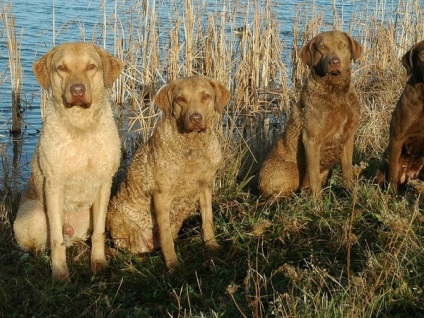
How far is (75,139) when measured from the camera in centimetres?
510

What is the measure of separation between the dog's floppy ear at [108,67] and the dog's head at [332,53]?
6.84ft

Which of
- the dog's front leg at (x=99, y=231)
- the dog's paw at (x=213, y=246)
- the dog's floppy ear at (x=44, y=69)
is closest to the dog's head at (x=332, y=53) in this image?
the dog's paw at (x=213, y=246)

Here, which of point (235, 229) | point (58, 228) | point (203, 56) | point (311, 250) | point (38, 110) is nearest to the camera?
point (311, 250)

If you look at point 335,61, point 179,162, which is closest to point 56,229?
point 179,162

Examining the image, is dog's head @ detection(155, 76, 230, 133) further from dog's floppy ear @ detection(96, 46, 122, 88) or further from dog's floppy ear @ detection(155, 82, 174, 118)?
dog's floppy ear @ detection(96, 46, 122, 88)

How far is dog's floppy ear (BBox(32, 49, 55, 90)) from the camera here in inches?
199

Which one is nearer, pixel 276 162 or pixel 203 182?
pixel 203 182

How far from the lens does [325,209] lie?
5.60 metres

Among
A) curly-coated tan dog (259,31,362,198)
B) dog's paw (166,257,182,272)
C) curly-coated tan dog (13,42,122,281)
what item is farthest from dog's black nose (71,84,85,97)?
curly-coated tan dog (259,31,362,198)

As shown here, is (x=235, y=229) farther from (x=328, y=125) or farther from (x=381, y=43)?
(x=381, y=43)

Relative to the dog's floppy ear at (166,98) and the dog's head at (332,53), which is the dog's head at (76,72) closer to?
the dog's floppy ear at (166,98)

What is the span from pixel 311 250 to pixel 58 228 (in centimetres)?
186

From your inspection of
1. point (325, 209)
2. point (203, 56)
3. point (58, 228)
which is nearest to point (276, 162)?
point (325, 209)

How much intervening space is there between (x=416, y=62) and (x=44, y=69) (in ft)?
11.1
